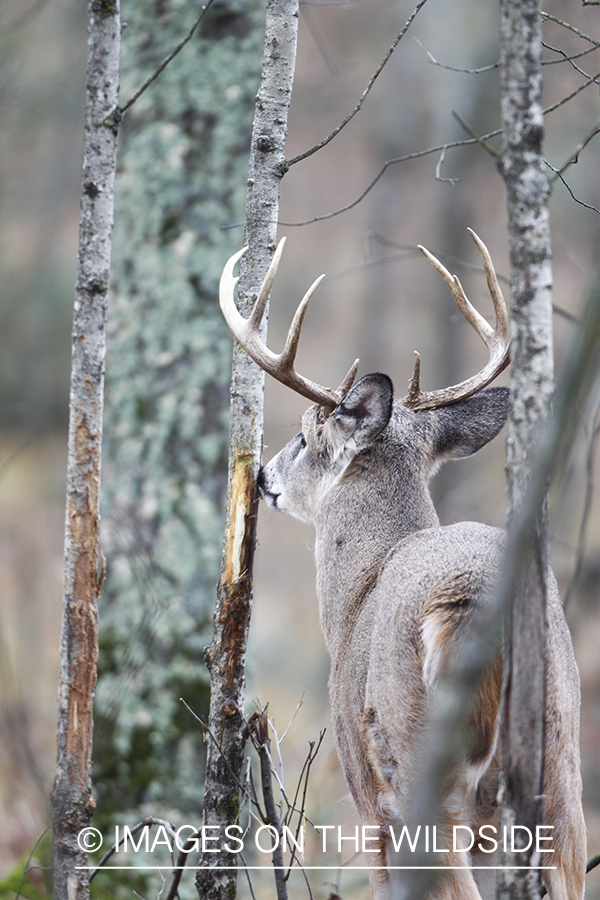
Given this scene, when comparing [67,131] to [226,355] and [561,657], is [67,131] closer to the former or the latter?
[226,355]

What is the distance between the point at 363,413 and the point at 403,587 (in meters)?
0.89

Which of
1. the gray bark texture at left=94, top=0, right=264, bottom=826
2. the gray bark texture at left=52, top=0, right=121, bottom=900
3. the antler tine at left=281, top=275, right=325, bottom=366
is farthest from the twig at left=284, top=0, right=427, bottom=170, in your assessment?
the gray bark texture at left=94, top=0, right=264, bottom=826

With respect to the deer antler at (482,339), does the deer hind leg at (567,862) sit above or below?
below

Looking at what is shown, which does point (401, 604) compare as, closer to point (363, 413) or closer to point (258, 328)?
point (363, 413)

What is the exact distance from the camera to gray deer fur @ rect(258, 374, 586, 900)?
246 centimetres

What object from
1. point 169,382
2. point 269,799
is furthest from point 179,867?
point 169,382

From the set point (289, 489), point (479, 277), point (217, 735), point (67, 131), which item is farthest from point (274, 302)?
point (217, 735)

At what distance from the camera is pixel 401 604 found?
269cm

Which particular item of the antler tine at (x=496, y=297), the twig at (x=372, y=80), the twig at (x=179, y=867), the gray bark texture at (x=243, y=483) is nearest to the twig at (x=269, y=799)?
the gray bark texture at (x=243, y=483)

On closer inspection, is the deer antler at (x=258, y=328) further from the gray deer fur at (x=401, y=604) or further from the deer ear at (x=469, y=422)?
the deer ear at (x=469, y=422)

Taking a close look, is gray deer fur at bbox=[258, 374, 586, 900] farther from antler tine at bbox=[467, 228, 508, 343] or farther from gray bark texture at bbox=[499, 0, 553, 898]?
gray bark texture at bbox=[499, 0, 553, 898]

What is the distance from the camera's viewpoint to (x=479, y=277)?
12914mm

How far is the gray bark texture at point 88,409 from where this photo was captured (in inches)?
104

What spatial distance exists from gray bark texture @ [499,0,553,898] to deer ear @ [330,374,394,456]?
1388 mm
